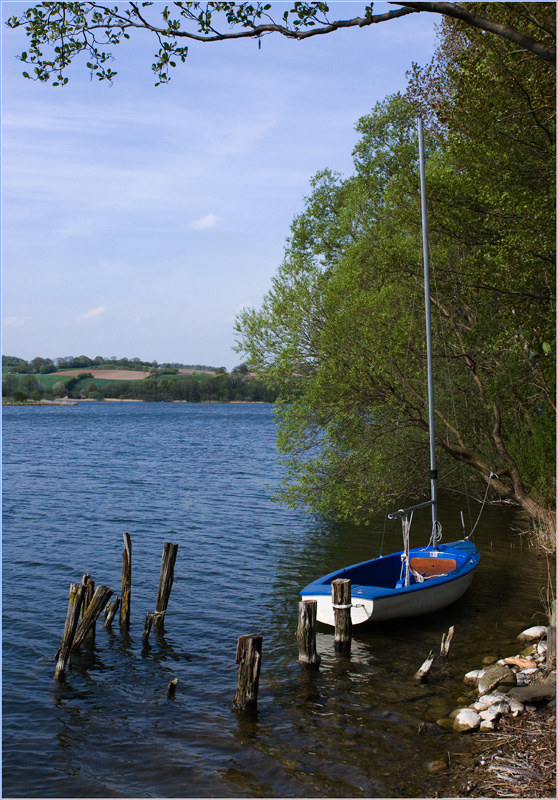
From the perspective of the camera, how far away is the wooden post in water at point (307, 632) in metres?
10.6

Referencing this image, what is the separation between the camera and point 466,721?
8.41m

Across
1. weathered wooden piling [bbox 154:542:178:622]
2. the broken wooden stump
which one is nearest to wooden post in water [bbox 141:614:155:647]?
weathered wooden piling [bbox 154:542:178:622]

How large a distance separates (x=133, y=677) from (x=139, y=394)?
493 ft

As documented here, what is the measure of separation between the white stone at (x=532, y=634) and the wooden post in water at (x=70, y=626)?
698 cm

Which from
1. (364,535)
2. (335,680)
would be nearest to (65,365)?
(364,535)

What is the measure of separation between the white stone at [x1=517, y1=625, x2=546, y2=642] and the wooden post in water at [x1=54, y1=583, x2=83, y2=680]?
22.9 feet

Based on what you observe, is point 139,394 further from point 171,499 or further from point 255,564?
point 255,564

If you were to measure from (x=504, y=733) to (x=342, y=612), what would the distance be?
3.89 meters

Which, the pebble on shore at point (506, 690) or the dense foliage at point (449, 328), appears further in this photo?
the dense foliage at point (449, 328)

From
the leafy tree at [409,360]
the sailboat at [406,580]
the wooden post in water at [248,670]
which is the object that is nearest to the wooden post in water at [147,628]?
the sailboat at [406,580]

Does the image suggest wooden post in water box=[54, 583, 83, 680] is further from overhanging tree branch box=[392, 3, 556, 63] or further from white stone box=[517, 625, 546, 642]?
overhanging tree branch box=[392, 3, 556, 63]

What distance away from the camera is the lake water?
8109 mm

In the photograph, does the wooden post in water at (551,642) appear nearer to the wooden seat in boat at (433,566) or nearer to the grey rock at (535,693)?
the grey rock at (535,693)

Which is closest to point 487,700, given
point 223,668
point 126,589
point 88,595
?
point 223,668
